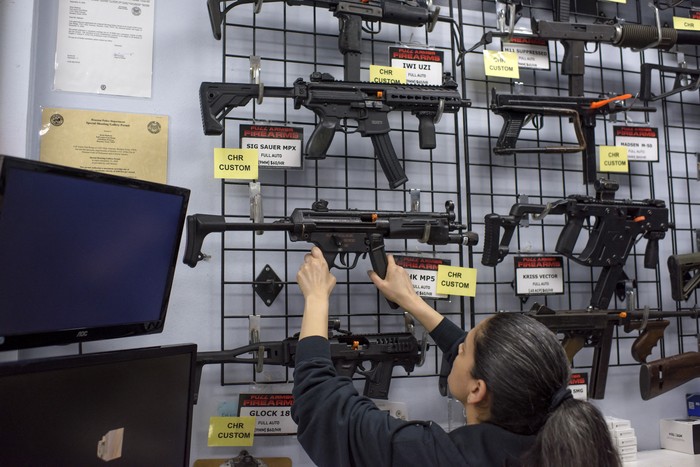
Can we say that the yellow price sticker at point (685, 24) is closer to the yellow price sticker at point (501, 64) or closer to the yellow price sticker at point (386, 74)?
the yellow price sticker at point (501, 64)

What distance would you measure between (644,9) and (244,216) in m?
1.91

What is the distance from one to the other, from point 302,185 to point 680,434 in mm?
1681

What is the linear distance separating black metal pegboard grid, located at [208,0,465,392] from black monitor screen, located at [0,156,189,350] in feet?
1.29

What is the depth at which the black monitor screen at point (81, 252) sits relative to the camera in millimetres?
1025

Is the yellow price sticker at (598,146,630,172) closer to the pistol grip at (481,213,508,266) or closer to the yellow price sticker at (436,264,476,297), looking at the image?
the pistol grip at (481,213,508,266)

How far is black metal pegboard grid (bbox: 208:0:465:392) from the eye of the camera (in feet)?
5.85

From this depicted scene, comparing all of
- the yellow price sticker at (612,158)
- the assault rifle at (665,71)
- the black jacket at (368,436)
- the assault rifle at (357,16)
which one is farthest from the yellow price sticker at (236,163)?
the assault rifle at (665,71)

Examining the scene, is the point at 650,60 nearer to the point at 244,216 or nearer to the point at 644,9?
the point at 644,9

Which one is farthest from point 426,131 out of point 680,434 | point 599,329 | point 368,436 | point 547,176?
point 680,434

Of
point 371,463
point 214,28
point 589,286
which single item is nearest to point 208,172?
point 214,28

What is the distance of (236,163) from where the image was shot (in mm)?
1694

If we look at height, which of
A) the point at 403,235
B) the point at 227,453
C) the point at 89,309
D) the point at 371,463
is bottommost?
the point at 227,453

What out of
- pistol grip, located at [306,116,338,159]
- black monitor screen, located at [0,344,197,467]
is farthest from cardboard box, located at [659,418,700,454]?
black monitor screen, located at [0,344,197,467]

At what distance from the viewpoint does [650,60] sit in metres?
2.37
